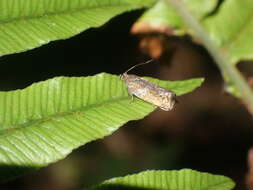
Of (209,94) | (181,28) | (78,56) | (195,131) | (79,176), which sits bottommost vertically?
(79,176)

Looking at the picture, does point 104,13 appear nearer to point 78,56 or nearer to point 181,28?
point 181,28

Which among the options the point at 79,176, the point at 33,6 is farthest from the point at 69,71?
the point at 33,6

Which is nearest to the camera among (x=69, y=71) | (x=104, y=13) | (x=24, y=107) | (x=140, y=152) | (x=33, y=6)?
(x=24, y=107)

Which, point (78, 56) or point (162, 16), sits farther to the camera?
point (78, 56)

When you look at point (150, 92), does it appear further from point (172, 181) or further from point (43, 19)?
point (43, 19)

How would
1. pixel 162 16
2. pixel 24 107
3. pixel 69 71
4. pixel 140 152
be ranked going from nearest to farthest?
pixel 24 107 < pixel 162 16 < pixel 69 71 < pixel 140 152

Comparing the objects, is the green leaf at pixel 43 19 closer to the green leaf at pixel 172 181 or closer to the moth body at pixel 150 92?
the moth body at pixel 150 92
